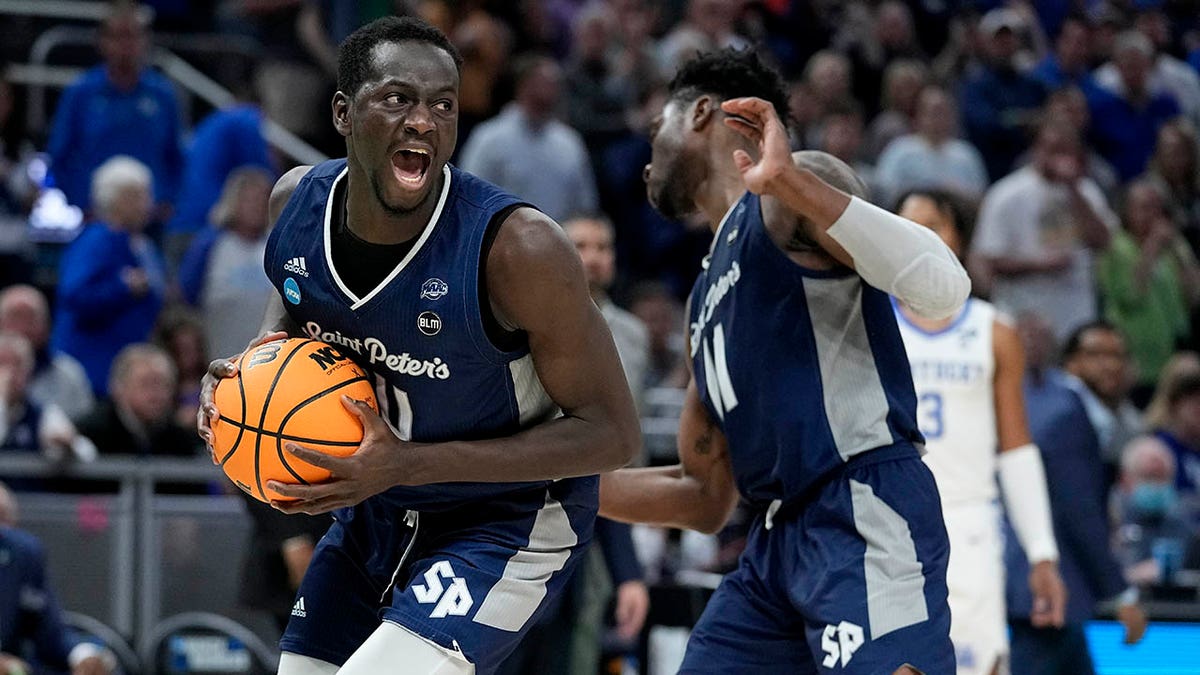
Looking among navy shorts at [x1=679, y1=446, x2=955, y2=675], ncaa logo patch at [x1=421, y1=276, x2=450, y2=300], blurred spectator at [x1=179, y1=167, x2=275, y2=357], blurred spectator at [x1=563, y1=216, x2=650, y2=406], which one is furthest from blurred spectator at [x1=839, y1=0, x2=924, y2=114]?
ncaa logo patch at [x1=421, y1=276, x2=450, y2=300]

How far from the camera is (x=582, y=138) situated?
1260 cm

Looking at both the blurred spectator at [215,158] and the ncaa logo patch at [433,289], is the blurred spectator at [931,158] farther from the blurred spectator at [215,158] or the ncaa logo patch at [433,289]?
the ncaa logo patch at [433,289]

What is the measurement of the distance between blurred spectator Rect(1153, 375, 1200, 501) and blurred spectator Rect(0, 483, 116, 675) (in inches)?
234

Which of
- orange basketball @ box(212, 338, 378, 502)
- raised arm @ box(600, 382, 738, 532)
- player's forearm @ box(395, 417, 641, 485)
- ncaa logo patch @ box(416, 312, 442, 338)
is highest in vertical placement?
ncaa logo patch @ box(416, 312, 442, 338)

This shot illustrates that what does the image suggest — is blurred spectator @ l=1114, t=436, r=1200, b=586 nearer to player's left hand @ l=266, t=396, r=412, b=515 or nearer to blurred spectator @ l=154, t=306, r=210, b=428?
blurred spectator @ l=154, t=306, r=210, b=428

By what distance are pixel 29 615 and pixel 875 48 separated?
8555 millimetres

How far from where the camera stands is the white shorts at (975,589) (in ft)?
19.9

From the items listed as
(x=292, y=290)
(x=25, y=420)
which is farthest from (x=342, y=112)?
(x=25, y=420)

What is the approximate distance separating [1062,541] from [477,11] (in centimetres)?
615

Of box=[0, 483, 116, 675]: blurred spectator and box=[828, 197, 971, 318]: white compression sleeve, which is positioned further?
box=[0, 483, 116, 675]: blurred spectator

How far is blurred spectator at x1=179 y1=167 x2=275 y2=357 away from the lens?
32.0 feet

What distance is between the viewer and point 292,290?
4168mm

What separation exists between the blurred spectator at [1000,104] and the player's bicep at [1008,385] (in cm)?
743

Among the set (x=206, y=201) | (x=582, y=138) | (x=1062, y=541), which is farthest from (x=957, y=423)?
(x=582, y=138)
